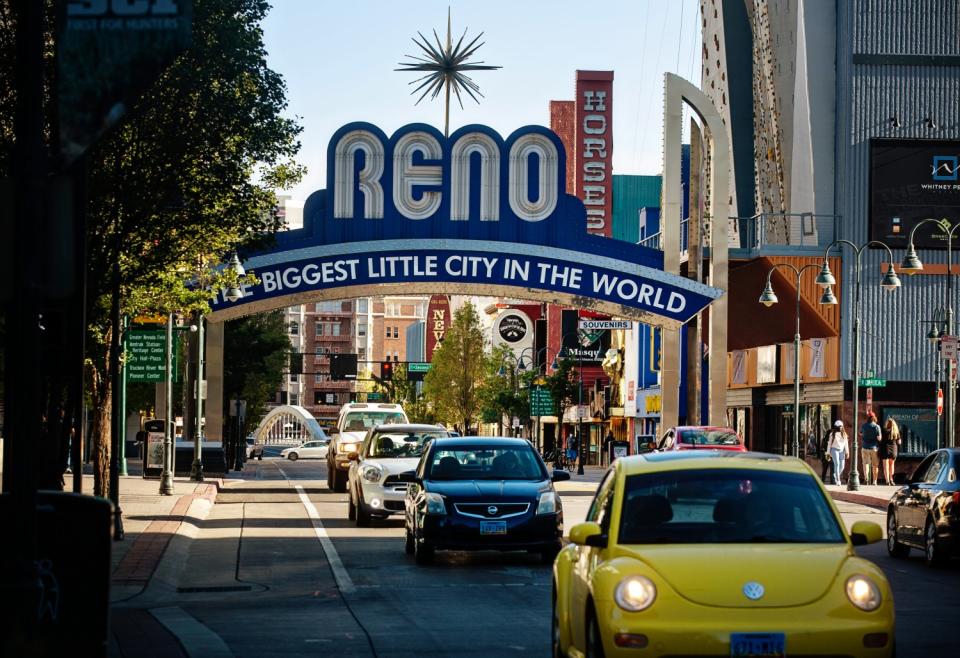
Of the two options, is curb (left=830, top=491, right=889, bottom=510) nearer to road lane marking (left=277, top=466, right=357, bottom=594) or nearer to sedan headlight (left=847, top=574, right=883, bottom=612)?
road lane marking (left=277, top=466, right=357, bottom=594)

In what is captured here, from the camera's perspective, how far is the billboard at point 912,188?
194 ft

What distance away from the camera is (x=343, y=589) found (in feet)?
59.5

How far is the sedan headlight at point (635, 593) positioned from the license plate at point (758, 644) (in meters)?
0.54

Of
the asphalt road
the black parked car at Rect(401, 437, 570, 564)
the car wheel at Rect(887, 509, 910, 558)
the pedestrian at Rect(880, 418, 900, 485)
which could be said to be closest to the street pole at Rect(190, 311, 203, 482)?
the asphalt road

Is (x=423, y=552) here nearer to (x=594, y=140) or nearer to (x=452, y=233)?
(x=452, y=233)

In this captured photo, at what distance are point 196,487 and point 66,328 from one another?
30.7 m

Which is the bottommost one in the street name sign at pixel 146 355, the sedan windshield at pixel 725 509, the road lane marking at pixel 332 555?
the road lane marking at pixel 332 555

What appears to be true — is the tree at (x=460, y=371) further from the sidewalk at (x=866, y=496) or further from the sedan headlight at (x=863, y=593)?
the sedan headlight at (x=863, y=593)

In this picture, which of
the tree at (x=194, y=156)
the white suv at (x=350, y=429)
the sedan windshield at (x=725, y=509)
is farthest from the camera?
the white suv at (x=350, y=429)

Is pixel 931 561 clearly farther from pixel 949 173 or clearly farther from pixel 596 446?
pixel 596 446

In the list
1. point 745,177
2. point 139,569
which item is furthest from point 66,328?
point 745,177

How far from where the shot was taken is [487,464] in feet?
73.9

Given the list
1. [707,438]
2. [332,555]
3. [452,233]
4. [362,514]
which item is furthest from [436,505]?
[452,233]

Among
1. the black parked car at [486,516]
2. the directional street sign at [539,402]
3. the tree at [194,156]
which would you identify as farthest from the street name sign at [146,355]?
the directional street sign at [539,402]
